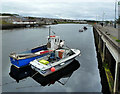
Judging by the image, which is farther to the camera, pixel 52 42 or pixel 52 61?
pixel 52 42

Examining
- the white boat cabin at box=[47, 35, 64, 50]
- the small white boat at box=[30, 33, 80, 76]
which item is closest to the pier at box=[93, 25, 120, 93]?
the small white boat at box=[30, 33, 80, 76]

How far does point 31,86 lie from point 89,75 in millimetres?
7234

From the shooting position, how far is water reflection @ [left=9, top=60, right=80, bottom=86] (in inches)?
535

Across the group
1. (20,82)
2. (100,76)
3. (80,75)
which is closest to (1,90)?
(20,82)

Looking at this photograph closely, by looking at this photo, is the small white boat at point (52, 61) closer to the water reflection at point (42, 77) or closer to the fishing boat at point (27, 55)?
the fishing boat at point (27, 55)

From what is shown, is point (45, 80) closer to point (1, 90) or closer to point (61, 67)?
point (61, 67)

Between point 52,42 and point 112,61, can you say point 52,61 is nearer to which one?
point 52,42

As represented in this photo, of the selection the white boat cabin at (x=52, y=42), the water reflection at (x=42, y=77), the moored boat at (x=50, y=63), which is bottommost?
the water reflection at (x=42, y=77)

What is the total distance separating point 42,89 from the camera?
40.1 ft

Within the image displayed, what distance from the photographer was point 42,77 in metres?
14.0

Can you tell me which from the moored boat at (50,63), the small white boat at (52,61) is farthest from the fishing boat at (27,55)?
the moored boat at (50,63)

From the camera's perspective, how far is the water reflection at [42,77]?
13598 millimetres

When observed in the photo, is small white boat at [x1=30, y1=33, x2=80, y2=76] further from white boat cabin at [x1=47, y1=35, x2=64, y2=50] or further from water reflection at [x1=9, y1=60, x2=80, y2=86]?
water reflection at [x1=9, y1=60, x2=80, y2=86]

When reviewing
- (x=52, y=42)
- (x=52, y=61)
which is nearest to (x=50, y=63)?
(x=52, y=61)
